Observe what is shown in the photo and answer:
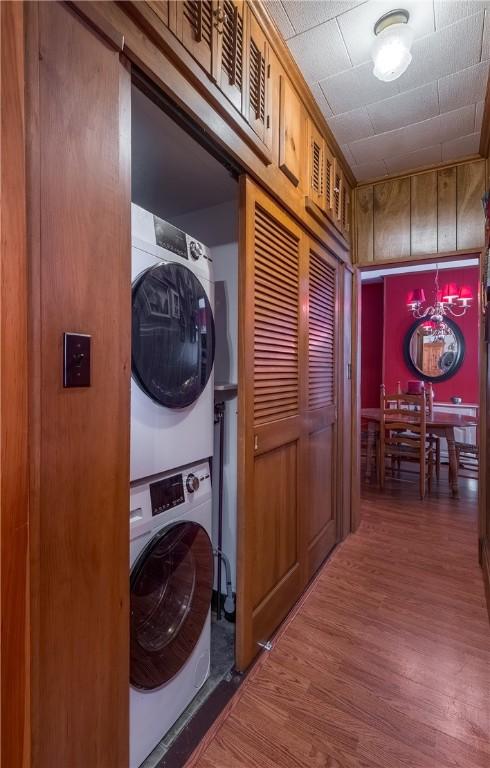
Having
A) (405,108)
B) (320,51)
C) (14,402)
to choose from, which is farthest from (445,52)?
(14,402)

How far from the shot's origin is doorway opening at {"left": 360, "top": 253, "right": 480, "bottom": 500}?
167 inches

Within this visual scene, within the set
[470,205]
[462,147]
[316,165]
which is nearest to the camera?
[316,165]

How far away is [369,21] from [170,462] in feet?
5.94

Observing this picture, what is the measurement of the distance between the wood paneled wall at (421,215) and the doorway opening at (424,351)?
1.85m

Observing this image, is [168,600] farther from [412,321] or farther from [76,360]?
[412,321]

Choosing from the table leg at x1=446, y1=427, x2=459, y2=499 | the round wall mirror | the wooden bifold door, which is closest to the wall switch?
the wooden bifold door

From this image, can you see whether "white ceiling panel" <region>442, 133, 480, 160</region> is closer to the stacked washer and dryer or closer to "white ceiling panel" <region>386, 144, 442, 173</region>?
"white ceiling panel" <region>386, 144, 442, 173</region>

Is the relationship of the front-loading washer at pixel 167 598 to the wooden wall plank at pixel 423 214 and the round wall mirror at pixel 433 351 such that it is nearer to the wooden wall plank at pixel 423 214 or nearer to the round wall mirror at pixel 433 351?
the wooden wall plank at pixel 423 214

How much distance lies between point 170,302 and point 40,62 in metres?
0.61

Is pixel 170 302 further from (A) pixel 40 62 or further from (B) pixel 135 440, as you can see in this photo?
(A) pixel 40 62

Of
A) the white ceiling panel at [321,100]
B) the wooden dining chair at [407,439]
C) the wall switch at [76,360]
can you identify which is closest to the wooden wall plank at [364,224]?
the white ceiling panel at [321,100]

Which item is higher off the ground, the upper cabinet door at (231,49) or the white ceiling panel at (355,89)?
the white ceiling panel at (355,89)

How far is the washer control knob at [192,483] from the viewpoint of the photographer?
4.14ft

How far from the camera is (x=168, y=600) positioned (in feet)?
4.00
